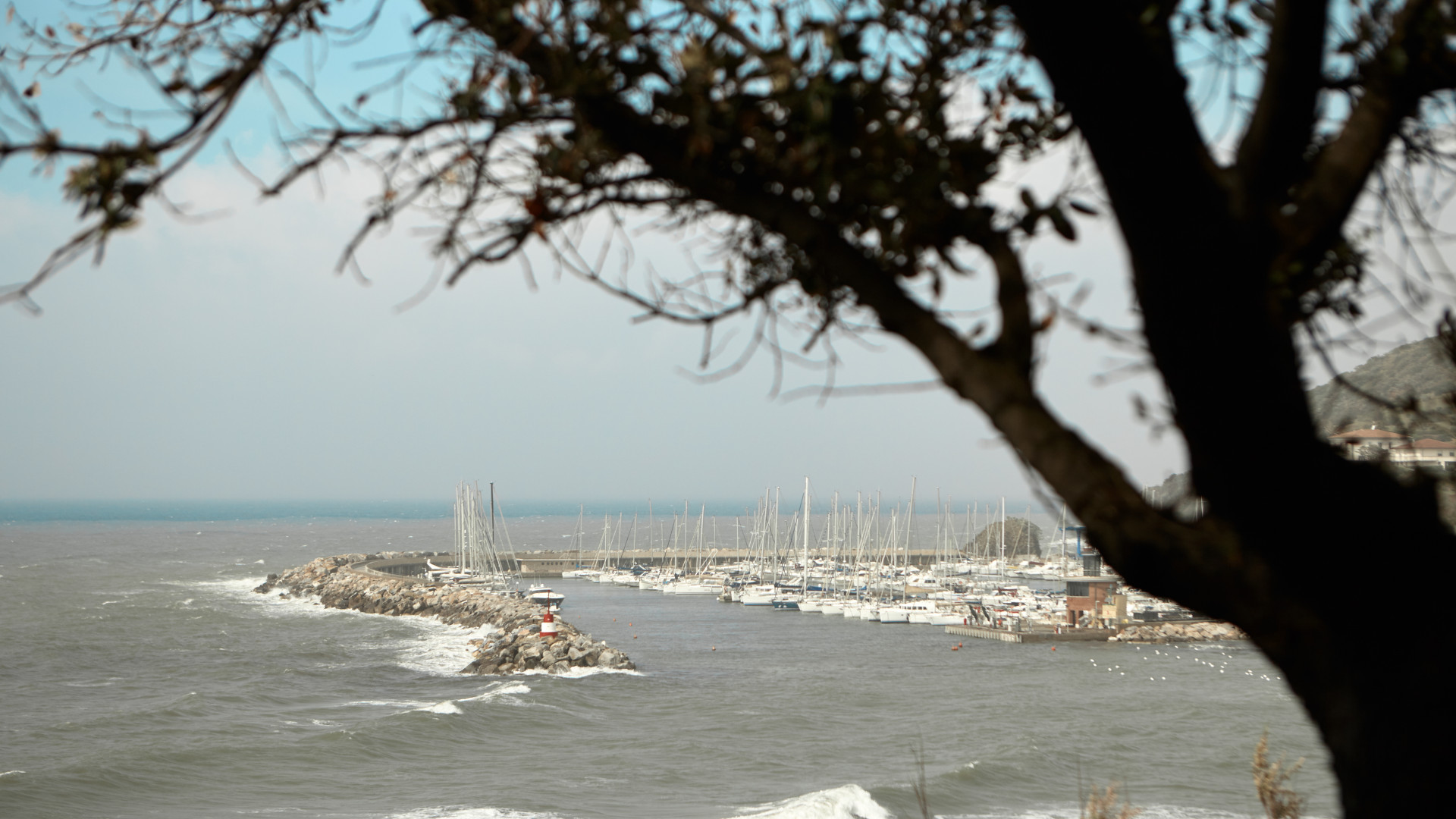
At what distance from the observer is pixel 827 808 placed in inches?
649

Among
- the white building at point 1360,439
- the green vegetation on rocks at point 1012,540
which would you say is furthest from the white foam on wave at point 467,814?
the green vegetation on rocks at point 1012,540

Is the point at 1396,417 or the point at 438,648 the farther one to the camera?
the point at 438,648

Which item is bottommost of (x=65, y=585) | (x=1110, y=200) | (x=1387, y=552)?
(x=65, y=585)

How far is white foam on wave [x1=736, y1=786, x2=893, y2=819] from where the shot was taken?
16.2 meters

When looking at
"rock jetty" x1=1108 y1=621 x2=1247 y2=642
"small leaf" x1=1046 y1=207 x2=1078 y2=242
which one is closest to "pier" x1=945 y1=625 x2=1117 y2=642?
"rock jetty" x1=1108 y1=621 x2=1247 y2=642

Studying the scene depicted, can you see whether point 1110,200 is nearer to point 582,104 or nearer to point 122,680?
point 582,104

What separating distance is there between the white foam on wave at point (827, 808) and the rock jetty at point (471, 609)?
14619 mm

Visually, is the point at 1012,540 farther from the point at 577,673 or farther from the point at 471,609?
the point at 577,673

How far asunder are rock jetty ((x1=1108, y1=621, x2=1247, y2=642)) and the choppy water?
1.40 metres

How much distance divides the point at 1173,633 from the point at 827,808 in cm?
3034

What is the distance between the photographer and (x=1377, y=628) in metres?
1.79

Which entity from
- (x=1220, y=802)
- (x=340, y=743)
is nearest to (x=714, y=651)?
(x=340, y=743)

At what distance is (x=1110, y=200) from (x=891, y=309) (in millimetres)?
498

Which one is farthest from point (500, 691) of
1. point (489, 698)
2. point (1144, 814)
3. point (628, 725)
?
point (1144, 814)
